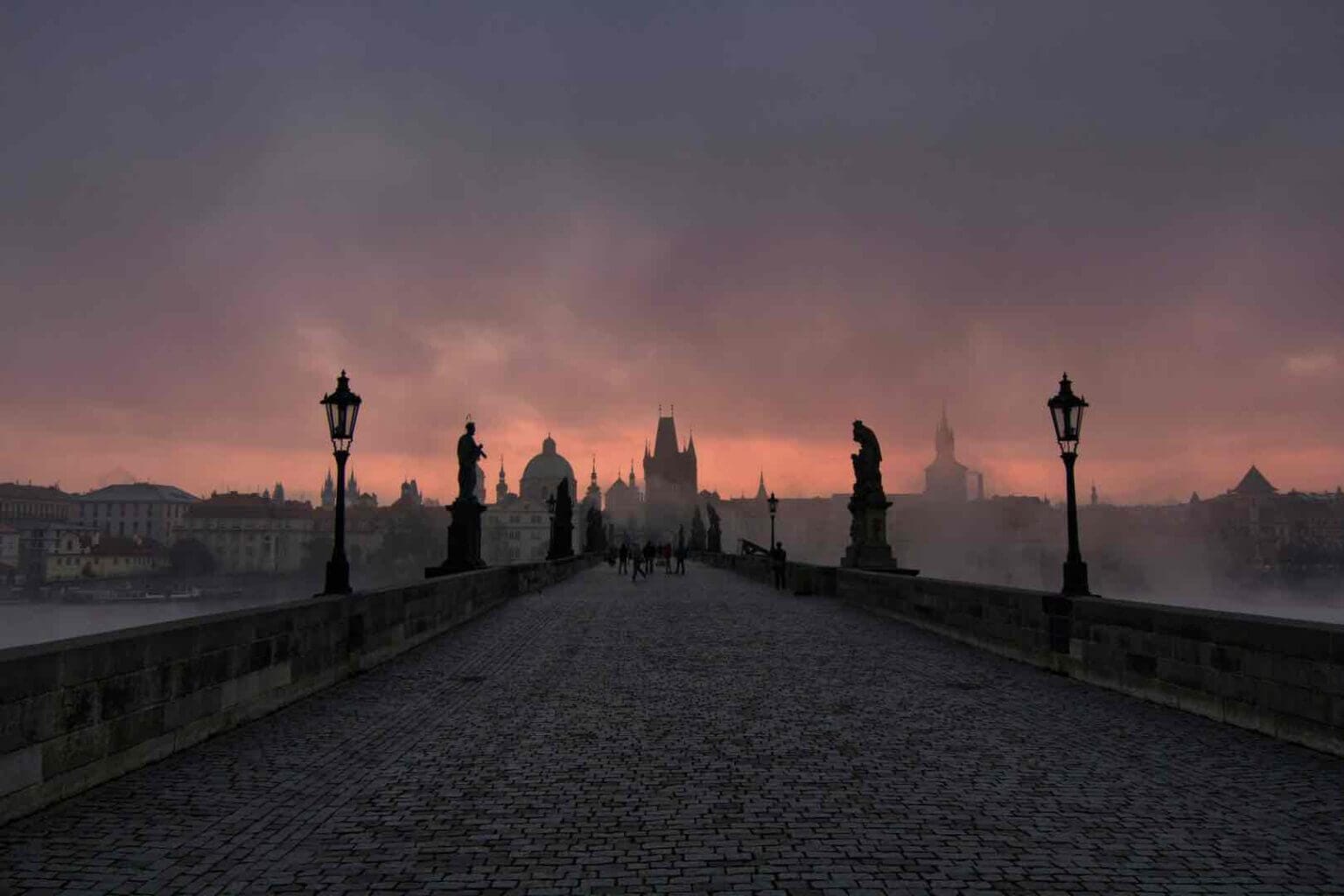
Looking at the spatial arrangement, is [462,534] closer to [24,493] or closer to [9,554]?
[9,554]

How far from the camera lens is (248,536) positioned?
190000mm

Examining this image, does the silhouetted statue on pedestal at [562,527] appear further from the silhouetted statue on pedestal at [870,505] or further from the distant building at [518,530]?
the distant building at [518,530]

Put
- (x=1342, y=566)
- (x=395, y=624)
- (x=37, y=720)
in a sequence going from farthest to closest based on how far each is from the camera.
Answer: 1. (x=1342, y=566)
2. (x=395, y=624)
3. (x=37, y=720)

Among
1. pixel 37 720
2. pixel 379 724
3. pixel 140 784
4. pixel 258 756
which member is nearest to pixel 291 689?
pixel 379 724

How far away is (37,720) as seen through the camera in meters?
6.04

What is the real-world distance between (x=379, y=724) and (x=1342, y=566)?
209481mm

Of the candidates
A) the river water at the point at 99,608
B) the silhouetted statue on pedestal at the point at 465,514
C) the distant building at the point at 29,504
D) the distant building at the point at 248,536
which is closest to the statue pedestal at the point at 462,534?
the silhouetted statue on pedestal at the point at 465,514

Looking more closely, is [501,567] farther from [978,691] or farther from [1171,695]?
[1171,695]

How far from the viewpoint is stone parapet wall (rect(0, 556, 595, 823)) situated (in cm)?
595

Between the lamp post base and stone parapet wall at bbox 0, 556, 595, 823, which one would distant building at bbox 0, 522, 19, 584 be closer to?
stone parapet wall at bbox 0, 556, 595, 823

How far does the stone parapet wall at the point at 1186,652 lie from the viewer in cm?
757

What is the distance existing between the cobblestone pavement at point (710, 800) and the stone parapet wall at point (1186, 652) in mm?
272

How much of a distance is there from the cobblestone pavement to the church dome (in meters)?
180

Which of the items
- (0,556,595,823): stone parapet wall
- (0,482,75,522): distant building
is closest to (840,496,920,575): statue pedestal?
(0,556,595,823): stone parapet wall
